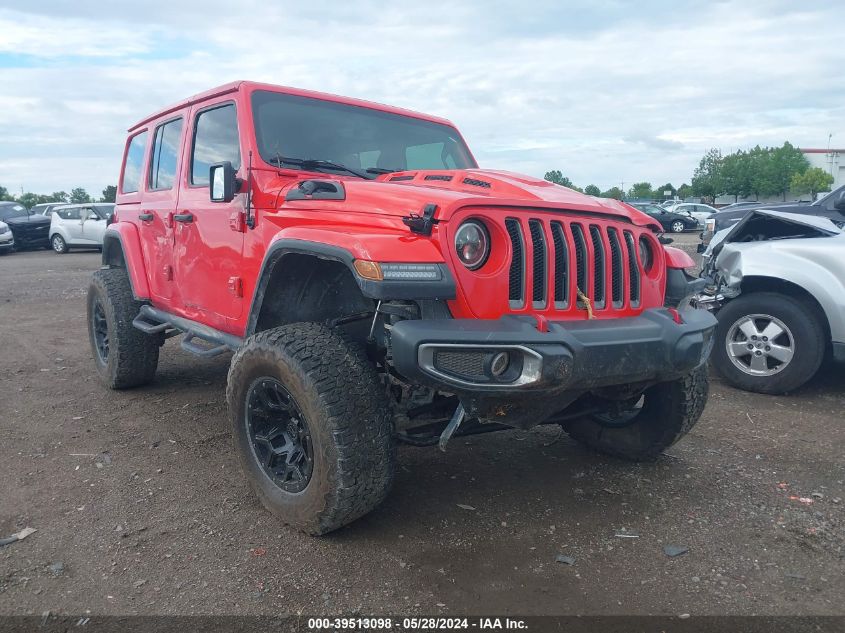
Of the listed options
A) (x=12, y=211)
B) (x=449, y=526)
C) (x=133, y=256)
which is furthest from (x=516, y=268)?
(x=12, y=211)

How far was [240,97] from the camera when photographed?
12.8 ft

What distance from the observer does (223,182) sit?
11.6ft

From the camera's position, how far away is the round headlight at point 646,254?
11.4 ft

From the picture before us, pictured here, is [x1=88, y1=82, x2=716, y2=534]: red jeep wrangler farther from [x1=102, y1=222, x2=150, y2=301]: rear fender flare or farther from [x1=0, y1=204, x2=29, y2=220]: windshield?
[x1=0, y1=204, x2=29, y2=220]: windshield

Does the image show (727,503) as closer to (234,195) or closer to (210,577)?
(210,577)

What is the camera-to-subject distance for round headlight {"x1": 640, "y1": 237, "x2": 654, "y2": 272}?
3.47 meters

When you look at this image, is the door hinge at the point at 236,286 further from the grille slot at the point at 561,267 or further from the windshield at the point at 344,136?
the grille slot at the point at 561,267

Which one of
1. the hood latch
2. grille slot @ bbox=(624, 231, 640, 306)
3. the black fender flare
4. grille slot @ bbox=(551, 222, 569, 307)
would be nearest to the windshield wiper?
the black fender flare

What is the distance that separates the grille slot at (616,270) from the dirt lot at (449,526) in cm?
106

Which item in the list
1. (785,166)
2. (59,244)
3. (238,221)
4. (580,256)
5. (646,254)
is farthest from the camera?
(785,166)

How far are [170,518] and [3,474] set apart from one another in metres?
1.22

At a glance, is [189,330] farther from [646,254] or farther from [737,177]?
[737,177]

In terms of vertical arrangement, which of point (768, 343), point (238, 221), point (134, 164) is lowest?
point (768, 343)

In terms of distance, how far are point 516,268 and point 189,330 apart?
2426 millimetres
